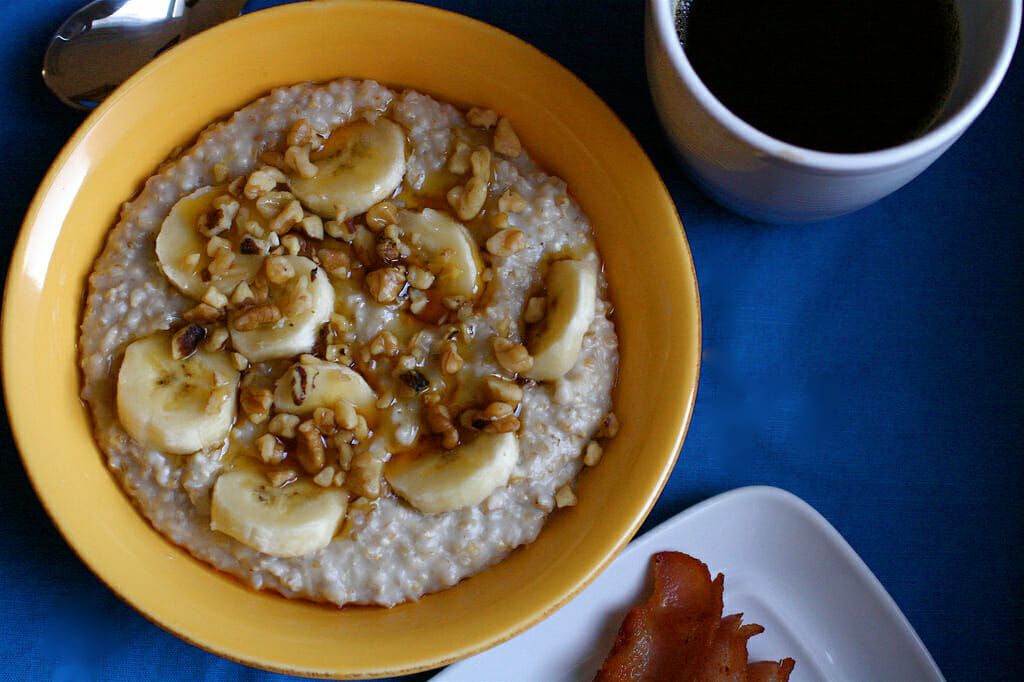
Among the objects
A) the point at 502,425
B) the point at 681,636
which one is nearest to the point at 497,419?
the point at 502,425

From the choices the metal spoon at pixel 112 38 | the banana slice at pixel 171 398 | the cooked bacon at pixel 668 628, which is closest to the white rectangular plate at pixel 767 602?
the cooked bacon at pixel 668 628

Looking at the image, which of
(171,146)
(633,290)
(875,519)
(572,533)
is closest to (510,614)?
(572,533)

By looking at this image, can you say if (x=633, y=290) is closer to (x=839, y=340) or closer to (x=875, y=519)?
(x=839, y=340)

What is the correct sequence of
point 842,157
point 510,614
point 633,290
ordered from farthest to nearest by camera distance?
1. point 633,290
2. point 510,614
3. point 842,157

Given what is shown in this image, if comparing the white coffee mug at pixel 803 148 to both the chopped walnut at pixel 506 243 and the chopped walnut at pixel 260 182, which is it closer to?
the chopped walnut at pixel 506 243

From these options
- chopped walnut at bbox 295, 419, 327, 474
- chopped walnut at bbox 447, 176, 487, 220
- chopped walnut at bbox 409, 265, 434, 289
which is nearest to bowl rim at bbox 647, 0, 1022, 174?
chopped walnut at bbox 447, 176, 487, 220

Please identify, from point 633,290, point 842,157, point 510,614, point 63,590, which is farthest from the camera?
point 63,590

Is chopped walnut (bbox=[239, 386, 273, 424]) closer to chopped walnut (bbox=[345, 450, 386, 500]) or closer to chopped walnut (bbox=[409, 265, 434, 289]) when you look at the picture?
chopped walnut (bbox=[345, 450, 386, 500])
